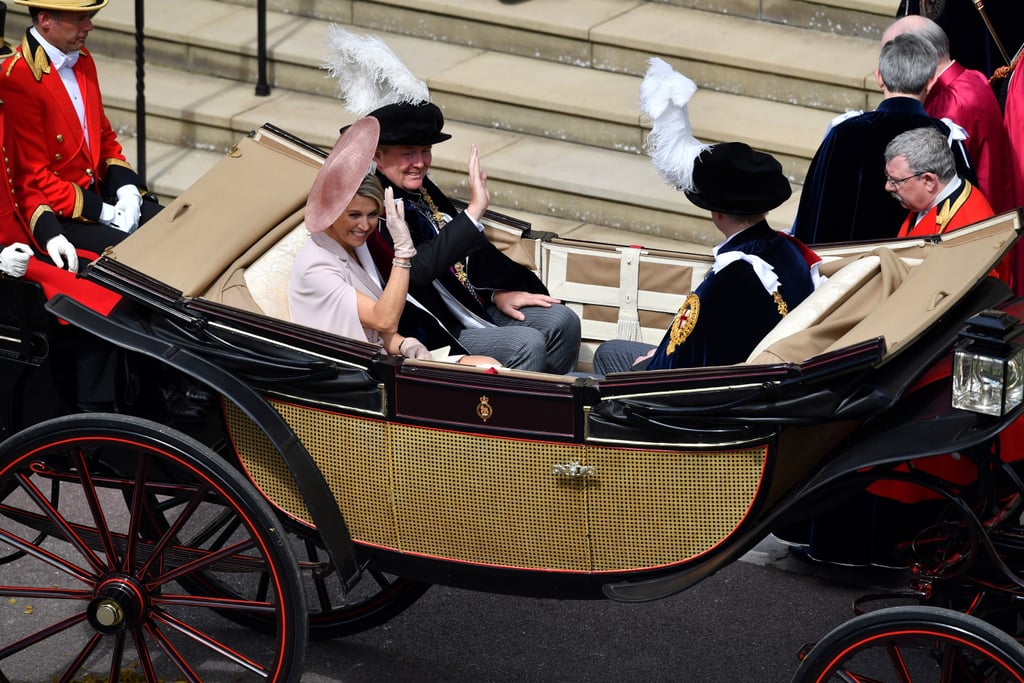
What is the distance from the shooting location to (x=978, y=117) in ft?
15.2

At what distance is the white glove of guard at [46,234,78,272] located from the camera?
12.7ft

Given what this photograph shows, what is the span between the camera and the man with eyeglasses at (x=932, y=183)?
13.1 feet

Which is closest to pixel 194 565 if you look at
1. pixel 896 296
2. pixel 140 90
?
pixel 896 296

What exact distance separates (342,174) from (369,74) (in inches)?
27.2

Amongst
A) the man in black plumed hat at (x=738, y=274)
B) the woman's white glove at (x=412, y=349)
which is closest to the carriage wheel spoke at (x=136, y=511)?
the woman's white glove at (x=412, y=349)

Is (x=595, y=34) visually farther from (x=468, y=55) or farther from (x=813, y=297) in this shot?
(x=813, y=297)

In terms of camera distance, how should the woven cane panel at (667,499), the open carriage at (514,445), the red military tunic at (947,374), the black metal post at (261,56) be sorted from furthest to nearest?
the black metal post at (261,56)
the red military tunic at (947,374)
the woven cane panel at (667,499)
the open carriage at (514,445)

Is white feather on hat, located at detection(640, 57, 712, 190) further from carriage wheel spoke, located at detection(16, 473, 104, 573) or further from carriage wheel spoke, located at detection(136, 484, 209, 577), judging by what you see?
carriage wheel spoke, located at detection(16, 473, 104, 573)

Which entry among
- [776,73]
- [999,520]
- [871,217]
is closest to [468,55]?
[776,73]

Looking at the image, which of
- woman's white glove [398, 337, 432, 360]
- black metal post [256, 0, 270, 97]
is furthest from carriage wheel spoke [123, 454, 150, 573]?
black metal post [256, 0, 270, 97]

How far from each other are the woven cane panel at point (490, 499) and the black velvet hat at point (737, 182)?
77cm

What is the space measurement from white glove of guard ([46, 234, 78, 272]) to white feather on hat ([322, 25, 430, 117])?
0.87 metres

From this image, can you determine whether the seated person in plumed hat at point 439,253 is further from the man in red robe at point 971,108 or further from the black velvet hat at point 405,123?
the man in red robe at point 971,108

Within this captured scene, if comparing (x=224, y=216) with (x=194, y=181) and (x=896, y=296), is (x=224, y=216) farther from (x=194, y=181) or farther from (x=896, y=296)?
(x=194, y=181)
